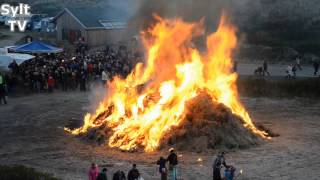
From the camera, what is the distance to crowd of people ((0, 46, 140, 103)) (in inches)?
1430

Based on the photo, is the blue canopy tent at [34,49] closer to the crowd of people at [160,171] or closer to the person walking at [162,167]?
the crowd of people at [160,171]

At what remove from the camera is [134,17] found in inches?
1250

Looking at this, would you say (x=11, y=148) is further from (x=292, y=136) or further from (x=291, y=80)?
(x=291, y=80)

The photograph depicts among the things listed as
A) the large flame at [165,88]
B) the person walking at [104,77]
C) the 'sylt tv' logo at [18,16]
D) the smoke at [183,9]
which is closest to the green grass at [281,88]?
the large flame at [165,88]

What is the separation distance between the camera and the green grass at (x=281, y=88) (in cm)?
3562

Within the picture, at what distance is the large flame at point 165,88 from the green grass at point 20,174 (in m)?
5.24

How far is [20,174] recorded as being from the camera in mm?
18828

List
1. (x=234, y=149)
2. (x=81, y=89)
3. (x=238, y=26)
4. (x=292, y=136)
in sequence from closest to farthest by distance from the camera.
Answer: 1. (x=234, y=149)
2. (x=292, y=136)
3. (x=81, y=89)
4. (x=238, y=26)

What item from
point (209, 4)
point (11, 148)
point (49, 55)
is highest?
point (209, 4)

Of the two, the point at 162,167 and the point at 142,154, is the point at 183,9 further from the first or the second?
the point at 162,167

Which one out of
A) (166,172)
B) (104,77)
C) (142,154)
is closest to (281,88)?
(104,77)

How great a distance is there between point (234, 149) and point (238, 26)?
34.9 meters

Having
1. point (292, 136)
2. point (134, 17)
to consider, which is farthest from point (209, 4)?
point (292, 136)

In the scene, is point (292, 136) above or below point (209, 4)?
below
